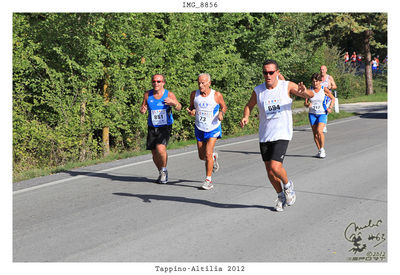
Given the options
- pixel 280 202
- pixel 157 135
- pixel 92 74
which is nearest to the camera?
pixel 280 202

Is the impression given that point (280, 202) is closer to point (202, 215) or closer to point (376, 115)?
point (202, 215)

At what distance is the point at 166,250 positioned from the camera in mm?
5656

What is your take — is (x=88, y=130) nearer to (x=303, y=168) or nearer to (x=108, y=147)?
(x=108, y=147)

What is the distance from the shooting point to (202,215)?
7043 millimetres

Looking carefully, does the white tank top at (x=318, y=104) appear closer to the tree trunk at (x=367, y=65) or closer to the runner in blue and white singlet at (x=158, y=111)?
the runner in blue and white singlet at (x=158, y=111)

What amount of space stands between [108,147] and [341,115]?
10.9m

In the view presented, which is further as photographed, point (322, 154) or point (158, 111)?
point (322, 154)

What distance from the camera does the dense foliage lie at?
1230cm

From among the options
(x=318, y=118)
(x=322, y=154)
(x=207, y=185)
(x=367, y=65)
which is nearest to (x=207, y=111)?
(x=207, y=185)

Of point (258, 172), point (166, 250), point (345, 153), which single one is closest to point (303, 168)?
point (258, 172)

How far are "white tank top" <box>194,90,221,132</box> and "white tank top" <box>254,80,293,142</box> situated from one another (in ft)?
5.43

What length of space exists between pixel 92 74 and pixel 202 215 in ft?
21.7

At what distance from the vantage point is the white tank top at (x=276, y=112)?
6.97m

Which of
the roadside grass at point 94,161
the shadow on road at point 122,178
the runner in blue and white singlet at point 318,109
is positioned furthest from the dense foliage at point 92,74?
the runner in blue and white singlet at point 318,109
